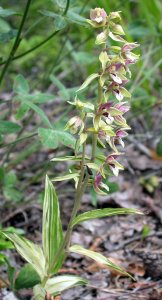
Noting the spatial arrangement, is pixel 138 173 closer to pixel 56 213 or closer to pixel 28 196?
pixel 28 196

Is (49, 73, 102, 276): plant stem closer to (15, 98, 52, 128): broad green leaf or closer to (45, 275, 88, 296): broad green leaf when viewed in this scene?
(45, 275, 88, 296): broad green leaf

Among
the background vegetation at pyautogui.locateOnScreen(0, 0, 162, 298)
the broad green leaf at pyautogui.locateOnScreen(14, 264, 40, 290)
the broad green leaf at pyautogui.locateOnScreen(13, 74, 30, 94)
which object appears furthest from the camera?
the broad green leaf at pyautogui.locateOnScreen(13, 74, 30, 94)

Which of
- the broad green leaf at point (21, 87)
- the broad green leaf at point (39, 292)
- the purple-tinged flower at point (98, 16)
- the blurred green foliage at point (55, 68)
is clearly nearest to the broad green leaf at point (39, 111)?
the blurred green foliage at point (55, 68)

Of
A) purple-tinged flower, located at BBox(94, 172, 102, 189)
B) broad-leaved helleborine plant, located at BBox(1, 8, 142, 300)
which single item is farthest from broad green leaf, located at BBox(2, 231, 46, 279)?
purple-tinged flower, located at BBox(94, 172, 102, 189)

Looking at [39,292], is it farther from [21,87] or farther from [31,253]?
[21,87]

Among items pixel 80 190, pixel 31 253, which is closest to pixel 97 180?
pixel 80 190

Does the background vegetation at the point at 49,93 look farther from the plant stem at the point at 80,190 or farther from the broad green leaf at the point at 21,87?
the plant stem at the point at 80,190

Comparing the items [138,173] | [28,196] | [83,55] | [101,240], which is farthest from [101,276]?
[83,55]
